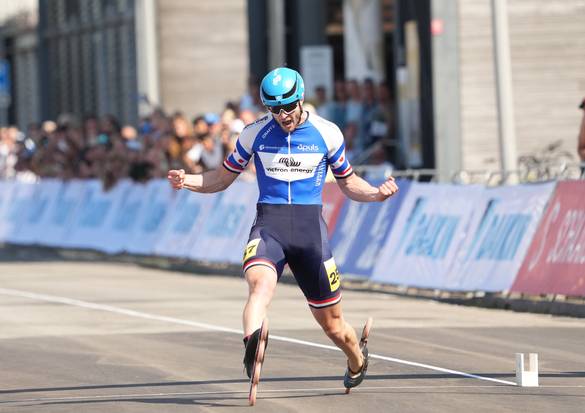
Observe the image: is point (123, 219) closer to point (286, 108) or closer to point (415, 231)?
point (415, 231)

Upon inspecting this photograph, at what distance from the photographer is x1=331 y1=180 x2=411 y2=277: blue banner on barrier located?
68.4 feet

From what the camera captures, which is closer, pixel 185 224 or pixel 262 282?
pixel 262 282

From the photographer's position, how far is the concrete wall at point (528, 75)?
2656cm

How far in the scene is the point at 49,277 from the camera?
24.3 m

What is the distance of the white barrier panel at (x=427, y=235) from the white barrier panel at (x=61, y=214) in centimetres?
1181

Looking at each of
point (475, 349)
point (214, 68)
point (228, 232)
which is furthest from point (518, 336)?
point (214, 68)

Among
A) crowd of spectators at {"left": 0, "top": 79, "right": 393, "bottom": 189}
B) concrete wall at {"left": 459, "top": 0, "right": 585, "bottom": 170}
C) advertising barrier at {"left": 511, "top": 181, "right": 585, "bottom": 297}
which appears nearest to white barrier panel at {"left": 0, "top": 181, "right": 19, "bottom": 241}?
crowd of spectators at {"left": 0, "top": 79, "right": 393, "bottom": 189}

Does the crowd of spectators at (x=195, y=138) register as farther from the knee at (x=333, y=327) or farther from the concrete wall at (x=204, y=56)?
the knee at (x=333, y=327)

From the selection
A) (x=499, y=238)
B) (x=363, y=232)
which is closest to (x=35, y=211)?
(x=363, y=232)

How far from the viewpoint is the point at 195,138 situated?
89.9 feet

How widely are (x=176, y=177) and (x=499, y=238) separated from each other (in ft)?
25.4

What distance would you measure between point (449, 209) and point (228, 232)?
6.11 meters

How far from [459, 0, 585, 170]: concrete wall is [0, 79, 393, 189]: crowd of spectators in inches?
62.7

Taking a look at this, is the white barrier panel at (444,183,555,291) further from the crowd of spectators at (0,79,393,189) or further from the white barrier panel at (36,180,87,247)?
the white barrier panel at (36,180,87,247)
